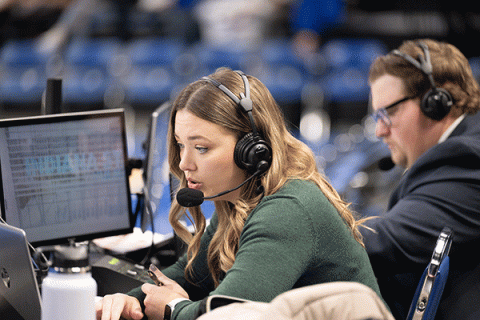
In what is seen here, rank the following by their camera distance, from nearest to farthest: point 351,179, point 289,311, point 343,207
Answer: point 289,311 < point 343,207 < point 351,179

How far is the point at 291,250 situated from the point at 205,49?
22.8 ft

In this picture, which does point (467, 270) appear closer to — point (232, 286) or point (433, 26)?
point (232, 286)

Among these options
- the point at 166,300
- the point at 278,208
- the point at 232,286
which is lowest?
the point at 166,300

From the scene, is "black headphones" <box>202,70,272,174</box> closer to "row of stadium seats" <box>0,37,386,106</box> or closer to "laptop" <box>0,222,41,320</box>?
"laptop" <box>0,222,41,320</box>

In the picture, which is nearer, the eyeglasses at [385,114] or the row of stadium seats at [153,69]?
the eyeglasses at [385,114]

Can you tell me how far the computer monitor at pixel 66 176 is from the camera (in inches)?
58.5

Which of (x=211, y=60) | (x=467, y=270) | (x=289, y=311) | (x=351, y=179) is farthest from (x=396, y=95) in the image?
(x=211, y=60)

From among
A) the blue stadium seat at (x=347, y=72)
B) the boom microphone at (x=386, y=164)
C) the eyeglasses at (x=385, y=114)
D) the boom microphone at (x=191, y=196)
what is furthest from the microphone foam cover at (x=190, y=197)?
the blue stadium seat at (x=347, y=72)

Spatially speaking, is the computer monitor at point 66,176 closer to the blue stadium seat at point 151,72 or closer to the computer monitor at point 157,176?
the computer monitor at point 157,176

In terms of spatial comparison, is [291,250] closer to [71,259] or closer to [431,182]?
[71,259]

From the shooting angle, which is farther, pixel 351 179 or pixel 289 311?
pixel 351 179

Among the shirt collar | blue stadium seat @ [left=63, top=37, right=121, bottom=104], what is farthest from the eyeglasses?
blue stadium seat @ [left=63, top=37, right=121, bottom=104]

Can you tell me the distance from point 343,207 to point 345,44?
7.90 metres

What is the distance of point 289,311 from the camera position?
0.80 metres
